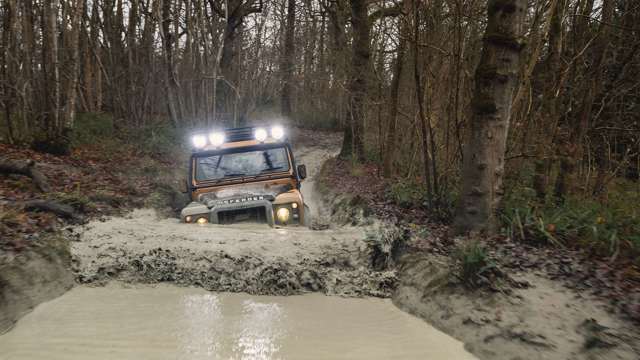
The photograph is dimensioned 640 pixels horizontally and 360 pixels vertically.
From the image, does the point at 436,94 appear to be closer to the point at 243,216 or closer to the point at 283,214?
the point at 283,214

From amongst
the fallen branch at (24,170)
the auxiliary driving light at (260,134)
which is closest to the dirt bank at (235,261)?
the auxiliary driving light at (260,134)

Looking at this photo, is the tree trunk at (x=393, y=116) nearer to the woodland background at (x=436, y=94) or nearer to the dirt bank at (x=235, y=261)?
the woodland background at (x=436, y=94)

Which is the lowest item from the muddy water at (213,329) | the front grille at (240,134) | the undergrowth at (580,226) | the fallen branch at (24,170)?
the muddy water at (213,329)

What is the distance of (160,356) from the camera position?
10.1 ft

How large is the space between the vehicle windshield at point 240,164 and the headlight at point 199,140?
194mm

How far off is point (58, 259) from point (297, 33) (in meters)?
Result: 23.8

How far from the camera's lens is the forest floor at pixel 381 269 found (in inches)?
131

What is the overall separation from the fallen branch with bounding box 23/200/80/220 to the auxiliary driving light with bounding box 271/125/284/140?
2.88m

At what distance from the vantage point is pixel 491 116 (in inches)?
198

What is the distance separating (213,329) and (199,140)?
162 inches

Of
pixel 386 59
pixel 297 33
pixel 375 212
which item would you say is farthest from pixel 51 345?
pixel 297 33

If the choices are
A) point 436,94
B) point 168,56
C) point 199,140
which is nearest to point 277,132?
point 199,140

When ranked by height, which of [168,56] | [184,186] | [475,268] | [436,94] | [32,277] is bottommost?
[32,277]

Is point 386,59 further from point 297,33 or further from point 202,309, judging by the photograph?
point 297,33
